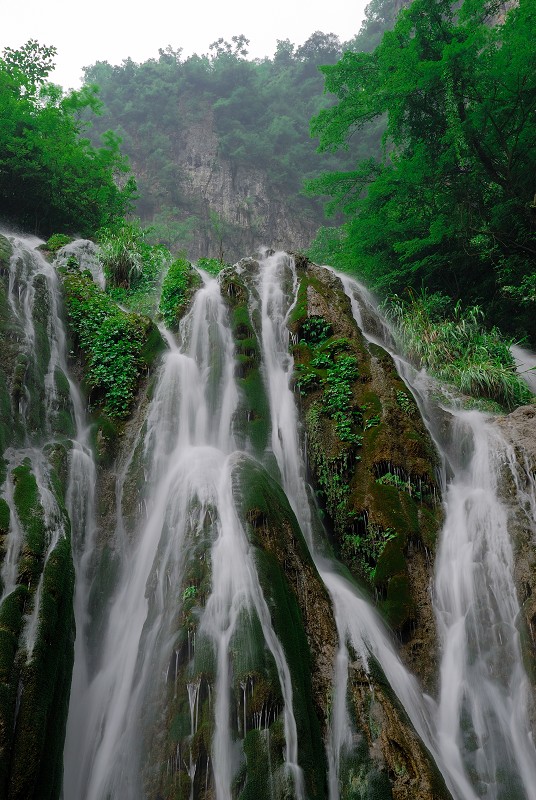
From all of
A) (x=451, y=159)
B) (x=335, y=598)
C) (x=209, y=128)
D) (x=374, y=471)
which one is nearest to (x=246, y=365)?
(x=374, y=471)

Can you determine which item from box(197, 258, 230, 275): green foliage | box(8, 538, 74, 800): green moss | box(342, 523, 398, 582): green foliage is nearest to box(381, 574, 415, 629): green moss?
box(342, 523, 398, 582): green foliage

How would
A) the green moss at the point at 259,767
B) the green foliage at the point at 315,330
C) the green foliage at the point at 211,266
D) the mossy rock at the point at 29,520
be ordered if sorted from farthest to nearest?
the green foliage at the point at 211,266 → the green foliage at the point at 315,330 → the mossy rock at the point at 29,520 → the green moss at the point at 259,767

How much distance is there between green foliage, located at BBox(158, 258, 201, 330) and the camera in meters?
11.0

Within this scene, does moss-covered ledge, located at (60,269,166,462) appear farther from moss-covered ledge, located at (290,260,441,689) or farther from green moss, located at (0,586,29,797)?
green moss, located at (0,586,29,797)

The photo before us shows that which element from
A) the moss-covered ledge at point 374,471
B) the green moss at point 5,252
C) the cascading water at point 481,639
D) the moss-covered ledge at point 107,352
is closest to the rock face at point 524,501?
the cascading water at point 481,639

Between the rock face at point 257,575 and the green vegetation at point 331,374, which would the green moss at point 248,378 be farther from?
the green vegetation at point 331,374

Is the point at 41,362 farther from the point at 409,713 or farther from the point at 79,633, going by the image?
the point at 409,713

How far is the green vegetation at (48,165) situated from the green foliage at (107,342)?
621 cm

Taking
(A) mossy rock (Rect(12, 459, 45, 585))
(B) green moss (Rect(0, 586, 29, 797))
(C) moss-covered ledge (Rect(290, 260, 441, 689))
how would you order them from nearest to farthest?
(B) green moss (Rect(0, 586, 29, 797)) < (A) mossy rock (Rect(12, 459, 45, 585)) < (C) moss-covered ledge (Rect(290, 260, 441, 689))

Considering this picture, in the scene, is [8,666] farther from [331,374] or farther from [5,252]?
[5,252]

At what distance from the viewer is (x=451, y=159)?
38.7 feet

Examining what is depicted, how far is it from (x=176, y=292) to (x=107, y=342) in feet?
9.87

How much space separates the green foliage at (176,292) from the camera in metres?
11.0

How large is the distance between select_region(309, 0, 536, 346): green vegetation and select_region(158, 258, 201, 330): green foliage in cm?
497
